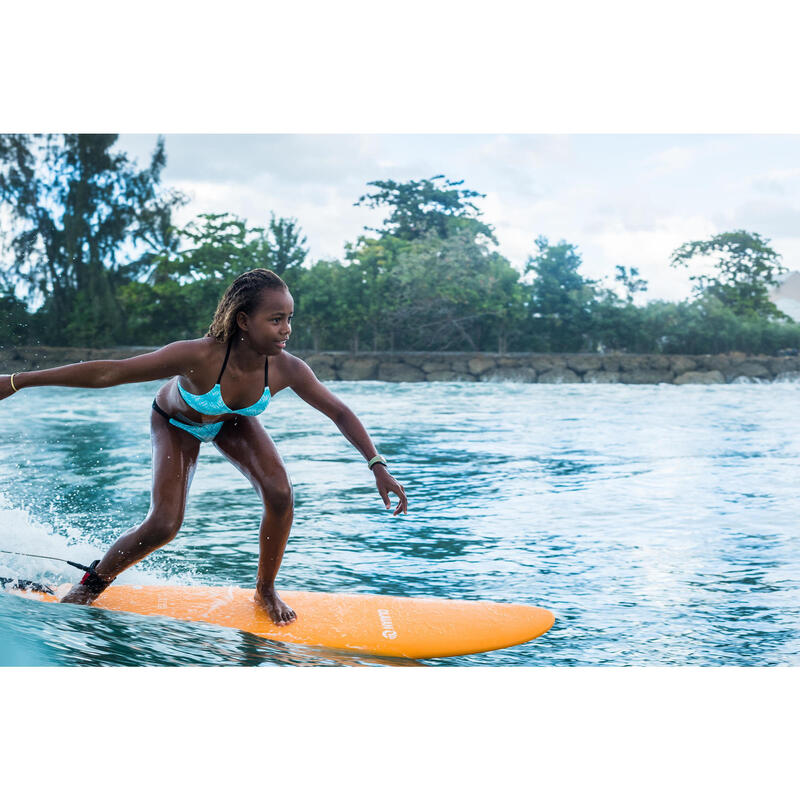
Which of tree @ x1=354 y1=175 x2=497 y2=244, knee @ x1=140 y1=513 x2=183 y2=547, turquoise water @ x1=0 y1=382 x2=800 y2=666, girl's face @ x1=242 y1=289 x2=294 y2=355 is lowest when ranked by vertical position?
turquoise water @ x1=0 y1=382 x2=800 y2=666

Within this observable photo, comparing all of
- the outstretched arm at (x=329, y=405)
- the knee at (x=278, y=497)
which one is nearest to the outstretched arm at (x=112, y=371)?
the outstretched arm at (x=329, y=405)

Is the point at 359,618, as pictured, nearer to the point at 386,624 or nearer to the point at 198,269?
the point at 386,624

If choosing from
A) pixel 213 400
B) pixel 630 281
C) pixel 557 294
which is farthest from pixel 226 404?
pixel 630 281

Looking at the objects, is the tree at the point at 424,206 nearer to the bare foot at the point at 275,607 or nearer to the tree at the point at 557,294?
the tree at the point at 557,294

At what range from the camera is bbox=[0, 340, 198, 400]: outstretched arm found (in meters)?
2.03

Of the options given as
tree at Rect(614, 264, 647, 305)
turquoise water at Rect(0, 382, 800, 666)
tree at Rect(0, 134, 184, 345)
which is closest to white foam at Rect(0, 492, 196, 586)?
turquoise water at Rect(0, 382, 800, 666)

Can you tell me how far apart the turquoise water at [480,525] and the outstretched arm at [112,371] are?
0.71 meters

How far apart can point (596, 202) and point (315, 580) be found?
28.2 ft

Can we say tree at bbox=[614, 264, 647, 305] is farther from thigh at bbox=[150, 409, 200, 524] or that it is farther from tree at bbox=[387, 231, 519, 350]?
thigh at bbox=[150, 409, 200, 524]

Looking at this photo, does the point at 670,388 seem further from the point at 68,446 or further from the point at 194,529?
the point at 194,529

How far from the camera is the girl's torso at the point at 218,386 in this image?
226 centimetres

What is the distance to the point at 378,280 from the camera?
11.3 meters

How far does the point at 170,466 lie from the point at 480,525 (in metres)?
2.90

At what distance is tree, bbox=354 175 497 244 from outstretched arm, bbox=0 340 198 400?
8914mm
